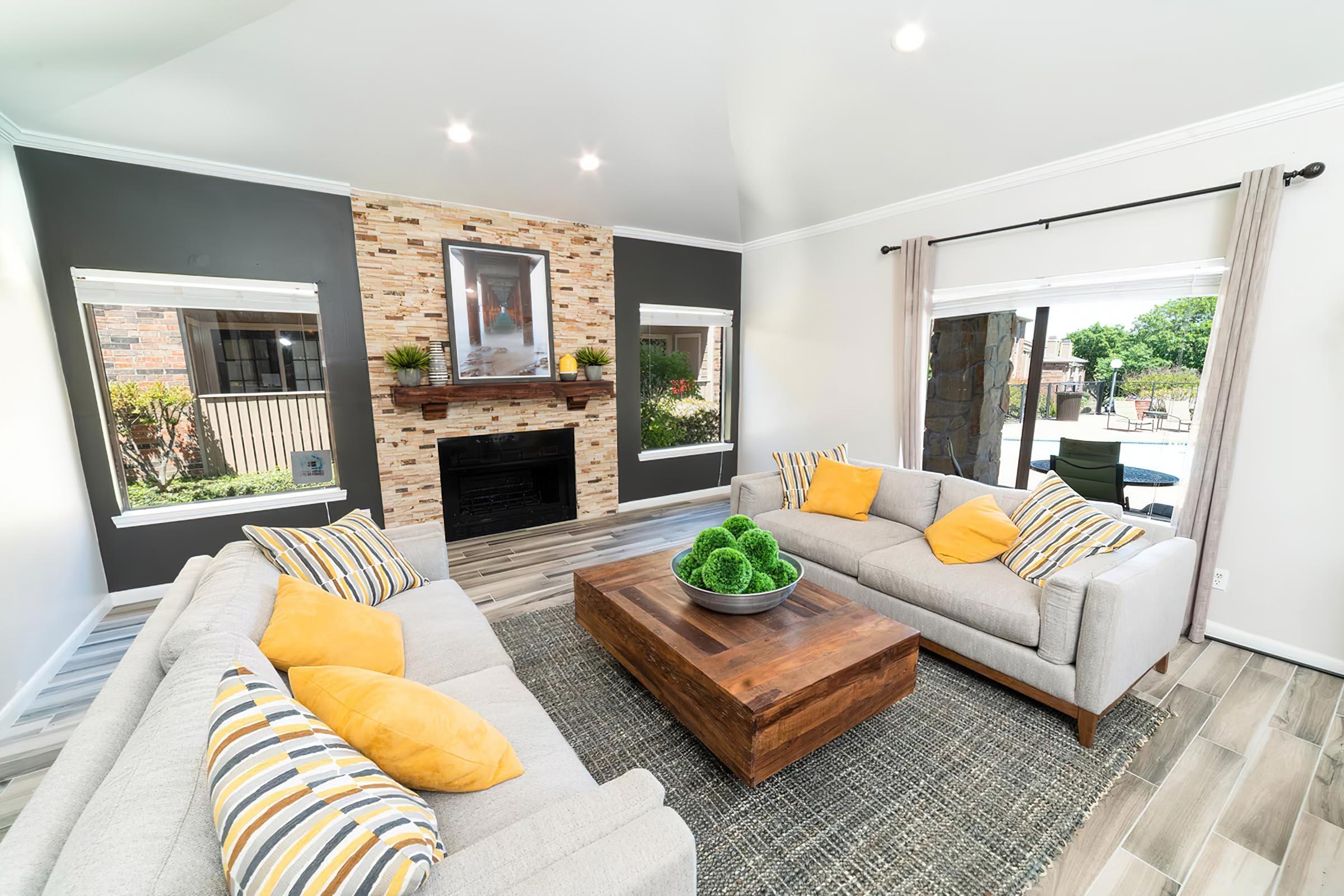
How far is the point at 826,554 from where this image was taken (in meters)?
3.08

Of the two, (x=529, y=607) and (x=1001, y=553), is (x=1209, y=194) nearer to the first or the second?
(x=1001, y=553)

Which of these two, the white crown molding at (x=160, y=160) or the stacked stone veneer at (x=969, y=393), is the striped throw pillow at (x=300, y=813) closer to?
the white crown molding at (x=160, y=160)

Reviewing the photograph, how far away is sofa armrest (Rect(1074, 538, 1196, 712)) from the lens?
197 cm

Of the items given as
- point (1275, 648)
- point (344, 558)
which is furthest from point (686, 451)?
point (1275, 648)

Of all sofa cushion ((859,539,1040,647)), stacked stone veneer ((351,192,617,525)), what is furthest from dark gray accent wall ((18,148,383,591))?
sofa cushion ((859,539,1040,647))

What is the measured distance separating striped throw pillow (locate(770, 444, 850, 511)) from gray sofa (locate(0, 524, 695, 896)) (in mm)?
2474

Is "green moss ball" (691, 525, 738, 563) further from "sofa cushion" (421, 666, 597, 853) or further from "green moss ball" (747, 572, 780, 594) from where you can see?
"sofa cushion" (421, 666, 597, 853)

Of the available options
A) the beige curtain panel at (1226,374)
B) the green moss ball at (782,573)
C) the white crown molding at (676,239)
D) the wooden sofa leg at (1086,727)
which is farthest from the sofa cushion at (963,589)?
the white crown molding at (676,239)

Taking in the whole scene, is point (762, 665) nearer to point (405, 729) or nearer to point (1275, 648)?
point (405, 729)

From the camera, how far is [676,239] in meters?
5.14

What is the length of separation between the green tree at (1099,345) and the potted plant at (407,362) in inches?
178

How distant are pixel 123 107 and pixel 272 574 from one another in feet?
8.58

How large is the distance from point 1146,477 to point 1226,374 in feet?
2.29

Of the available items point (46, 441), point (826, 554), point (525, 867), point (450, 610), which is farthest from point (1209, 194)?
point (46, 441)
